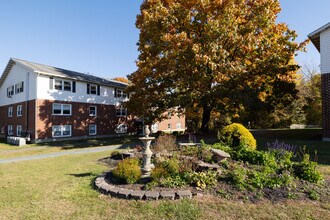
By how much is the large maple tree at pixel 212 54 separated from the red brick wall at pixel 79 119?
938 centimetres

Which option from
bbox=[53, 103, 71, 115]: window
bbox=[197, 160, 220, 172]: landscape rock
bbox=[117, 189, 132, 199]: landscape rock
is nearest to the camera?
bbox=[117, 189, 132, 199]: landscape rock

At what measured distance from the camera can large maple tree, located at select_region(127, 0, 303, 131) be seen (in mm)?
16562

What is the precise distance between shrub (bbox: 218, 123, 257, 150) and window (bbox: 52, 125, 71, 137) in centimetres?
1987

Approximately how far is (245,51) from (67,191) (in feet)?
53.6

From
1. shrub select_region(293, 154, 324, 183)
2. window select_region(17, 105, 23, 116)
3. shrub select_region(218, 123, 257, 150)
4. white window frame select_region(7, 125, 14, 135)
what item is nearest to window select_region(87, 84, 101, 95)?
window select_region(17, 105, 23, 116)

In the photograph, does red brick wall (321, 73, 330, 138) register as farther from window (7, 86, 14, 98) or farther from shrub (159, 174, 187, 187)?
window (7, 86, 14, 98)

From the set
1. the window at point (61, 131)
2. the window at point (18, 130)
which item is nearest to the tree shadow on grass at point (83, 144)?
the window at point (61, 131)

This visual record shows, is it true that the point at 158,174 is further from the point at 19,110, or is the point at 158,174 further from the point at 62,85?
the point at 19,110

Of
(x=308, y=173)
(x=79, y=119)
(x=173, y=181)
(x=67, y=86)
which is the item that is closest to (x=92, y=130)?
(x=79, y=119)

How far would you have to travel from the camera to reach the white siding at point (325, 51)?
14.8m

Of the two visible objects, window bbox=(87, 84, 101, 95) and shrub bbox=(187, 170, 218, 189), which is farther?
window bbox=(87, 84, 101, 95)

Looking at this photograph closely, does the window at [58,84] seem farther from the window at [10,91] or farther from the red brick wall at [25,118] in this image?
the window at [10,91]

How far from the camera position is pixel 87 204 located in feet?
18.2

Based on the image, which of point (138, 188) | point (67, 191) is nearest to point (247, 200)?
point (138, 188)
